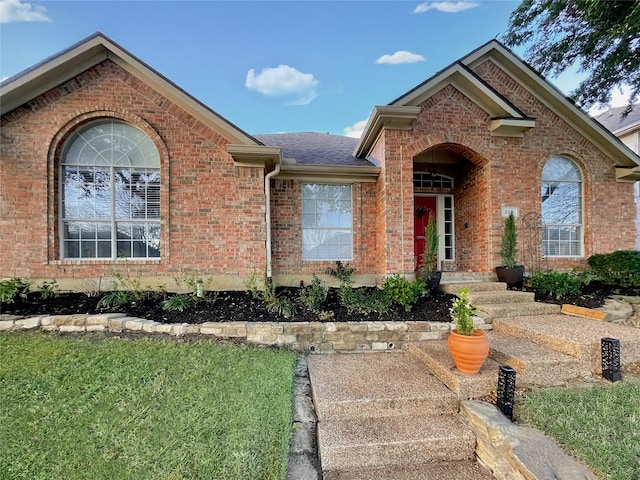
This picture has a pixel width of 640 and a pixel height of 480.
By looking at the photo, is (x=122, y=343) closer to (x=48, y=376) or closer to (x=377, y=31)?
(x=48, y=376)

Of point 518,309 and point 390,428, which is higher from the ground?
point 518,309

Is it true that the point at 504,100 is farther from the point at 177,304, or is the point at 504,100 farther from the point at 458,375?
the point at 177,304

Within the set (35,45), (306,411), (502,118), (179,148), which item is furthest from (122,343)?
(502,118)

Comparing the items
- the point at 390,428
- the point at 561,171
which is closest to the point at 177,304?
the point at 390,428

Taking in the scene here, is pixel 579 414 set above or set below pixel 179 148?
below

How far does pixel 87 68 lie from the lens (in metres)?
5.84

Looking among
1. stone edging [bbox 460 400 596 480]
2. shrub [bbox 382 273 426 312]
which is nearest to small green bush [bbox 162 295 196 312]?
shrub [bbox 382 273 426 312]

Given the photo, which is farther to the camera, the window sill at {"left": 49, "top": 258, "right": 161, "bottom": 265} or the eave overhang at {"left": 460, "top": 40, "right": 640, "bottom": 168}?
the eave overhang at {"left": 460, "top": 40, "right": 640, "bottom": 168}

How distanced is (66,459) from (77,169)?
599 centimetres

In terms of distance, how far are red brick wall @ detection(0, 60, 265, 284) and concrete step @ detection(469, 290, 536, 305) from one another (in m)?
4.46

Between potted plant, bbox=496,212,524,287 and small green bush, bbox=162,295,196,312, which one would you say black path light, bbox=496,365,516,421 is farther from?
small green bush, bbox=162,295,196,312

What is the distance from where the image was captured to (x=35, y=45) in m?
5.95

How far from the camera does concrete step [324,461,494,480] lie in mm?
2254

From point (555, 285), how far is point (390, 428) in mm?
5429
